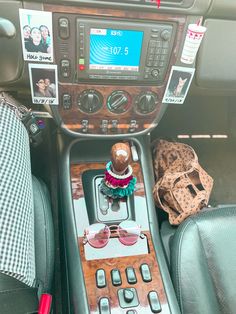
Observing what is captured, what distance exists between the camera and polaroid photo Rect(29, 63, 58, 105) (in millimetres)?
846

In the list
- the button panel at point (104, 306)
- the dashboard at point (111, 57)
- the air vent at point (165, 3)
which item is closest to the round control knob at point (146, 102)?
the dashboard at point (111, 57)

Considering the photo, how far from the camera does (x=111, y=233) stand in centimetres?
91

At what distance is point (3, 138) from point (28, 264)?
237mm

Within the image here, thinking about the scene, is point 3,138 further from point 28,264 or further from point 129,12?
point 129,12

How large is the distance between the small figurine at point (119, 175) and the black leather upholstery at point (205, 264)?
159mm

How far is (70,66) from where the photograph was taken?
857 millimetres

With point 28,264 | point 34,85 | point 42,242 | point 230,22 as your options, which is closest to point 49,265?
point 42,242

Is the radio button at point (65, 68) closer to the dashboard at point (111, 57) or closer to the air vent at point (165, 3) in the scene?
the dashboard at point (111, 57)

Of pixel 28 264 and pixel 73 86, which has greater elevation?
pixel 73 86

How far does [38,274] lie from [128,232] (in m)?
0.23

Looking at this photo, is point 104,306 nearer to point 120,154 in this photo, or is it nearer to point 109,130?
point 120,154

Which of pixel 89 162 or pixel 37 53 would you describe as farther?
pixel 89 162

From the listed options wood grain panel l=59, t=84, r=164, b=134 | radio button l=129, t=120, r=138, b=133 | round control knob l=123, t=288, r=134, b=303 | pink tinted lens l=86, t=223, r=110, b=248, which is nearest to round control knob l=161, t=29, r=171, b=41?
wood grain panel l=59, t=84, r=164, b=134

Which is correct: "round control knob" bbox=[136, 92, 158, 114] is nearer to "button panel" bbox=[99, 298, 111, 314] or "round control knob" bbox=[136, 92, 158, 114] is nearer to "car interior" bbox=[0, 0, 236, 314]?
"car interior" bbox=[0, 0, 236, 314]
